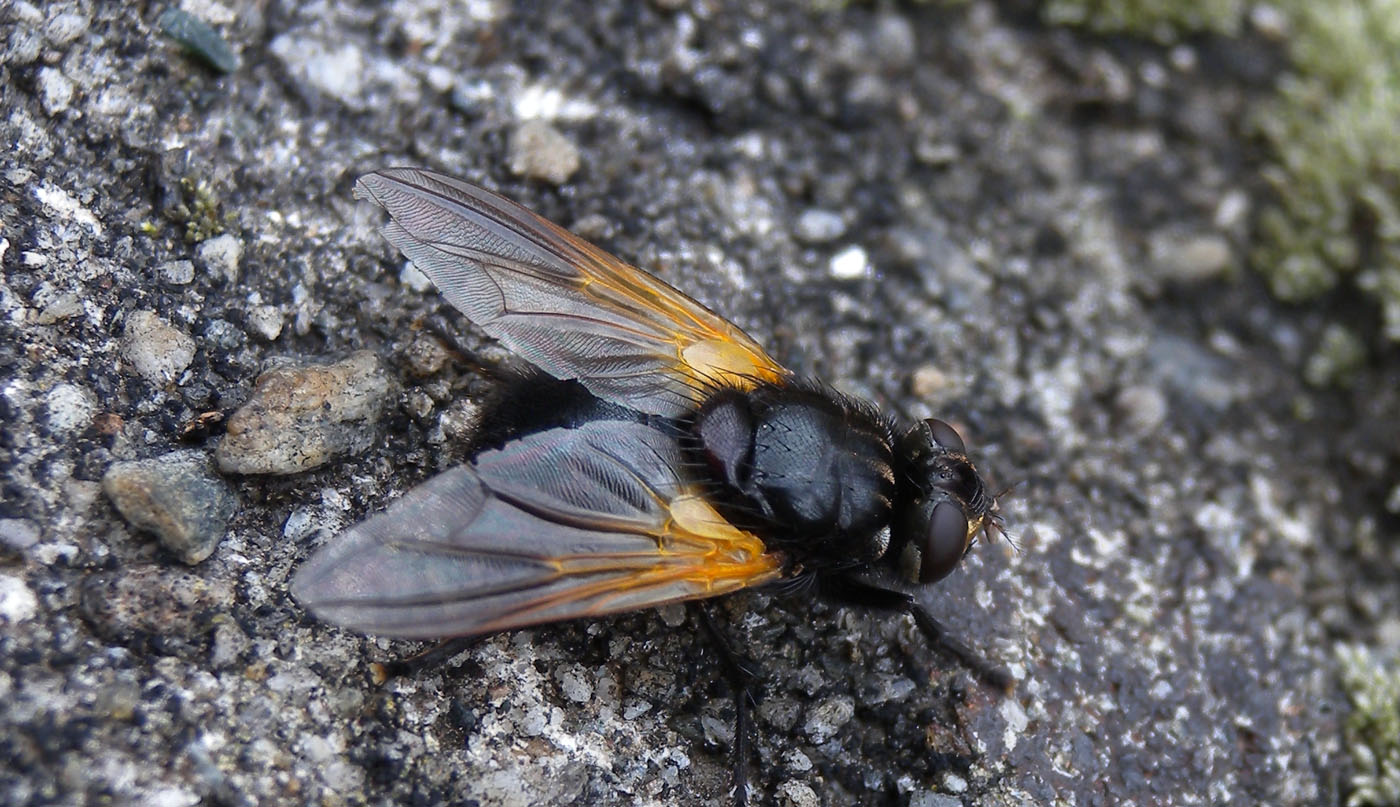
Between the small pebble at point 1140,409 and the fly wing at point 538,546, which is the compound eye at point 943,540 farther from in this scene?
the small pebble at point 1140,409

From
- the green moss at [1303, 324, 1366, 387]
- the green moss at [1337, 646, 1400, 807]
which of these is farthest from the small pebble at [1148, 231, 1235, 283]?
the green moss at [1337, 646, 1400, 807]

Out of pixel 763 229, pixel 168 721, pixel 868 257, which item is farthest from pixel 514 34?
pixel 168 721

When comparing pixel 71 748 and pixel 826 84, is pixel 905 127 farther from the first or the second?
pixel 71 748

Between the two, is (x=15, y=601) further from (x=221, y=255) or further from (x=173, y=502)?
(x=221, y=255)

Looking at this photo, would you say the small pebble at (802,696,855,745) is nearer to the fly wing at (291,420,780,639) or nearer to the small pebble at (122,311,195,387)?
the fly wing at (291,420,780,639)

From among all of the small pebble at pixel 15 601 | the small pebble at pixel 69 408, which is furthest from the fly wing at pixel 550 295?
the small pebble at pixel 15 601
